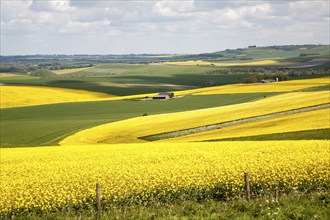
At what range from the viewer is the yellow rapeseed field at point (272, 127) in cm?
3728

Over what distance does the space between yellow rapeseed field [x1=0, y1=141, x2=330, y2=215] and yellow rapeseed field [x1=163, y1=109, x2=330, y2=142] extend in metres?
9.94

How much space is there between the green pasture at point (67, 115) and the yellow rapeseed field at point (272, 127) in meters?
15.5

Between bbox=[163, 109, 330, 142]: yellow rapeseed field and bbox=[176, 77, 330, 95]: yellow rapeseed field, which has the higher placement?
bbox=[176, 77, 330, 95]: yellow rapeseed field

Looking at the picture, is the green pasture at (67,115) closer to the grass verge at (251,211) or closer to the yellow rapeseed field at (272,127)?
the yellow rapeseed field at (272,127)

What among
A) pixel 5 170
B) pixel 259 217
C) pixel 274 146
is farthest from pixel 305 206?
pixel 5 170

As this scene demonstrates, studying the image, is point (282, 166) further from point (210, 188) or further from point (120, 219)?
point (120, 219)

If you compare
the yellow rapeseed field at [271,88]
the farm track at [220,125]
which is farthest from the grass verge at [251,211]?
the yellow rapeseed field at [271,88]

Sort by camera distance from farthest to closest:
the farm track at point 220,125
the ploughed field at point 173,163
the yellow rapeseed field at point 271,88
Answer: the yellow rapeseed field at point 271,88 < the farm track at point 220,125 < the ploughed field at point 173,163

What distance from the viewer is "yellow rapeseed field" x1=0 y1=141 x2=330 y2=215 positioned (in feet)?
58.0

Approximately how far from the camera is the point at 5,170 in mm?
25125

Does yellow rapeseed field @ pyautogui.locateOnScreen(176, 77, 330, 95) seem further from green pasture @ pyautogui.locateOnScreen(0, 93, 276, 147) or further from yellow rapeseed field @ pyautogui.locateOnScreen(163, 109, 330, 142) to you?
yellow rapeseed field @ pyautogui.locateOnScreen(163, 109, 330, 142)

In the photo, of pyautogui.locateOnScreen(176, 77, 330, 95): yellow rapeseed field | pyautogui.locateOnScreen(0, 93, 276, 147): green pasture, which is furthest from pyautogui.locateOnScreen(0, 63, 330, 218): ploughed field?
pyautogui.locateOnScreen(176, 77, 330, 95): yellow rapeseed field

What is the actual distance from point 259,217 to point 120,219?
4.00 meters

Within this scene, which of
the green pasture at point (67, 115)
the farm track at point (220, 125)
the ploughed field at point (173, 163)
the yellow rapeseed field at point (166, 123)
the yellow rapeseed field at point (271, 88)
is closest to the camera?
the ploughed field at point (173, 163)
